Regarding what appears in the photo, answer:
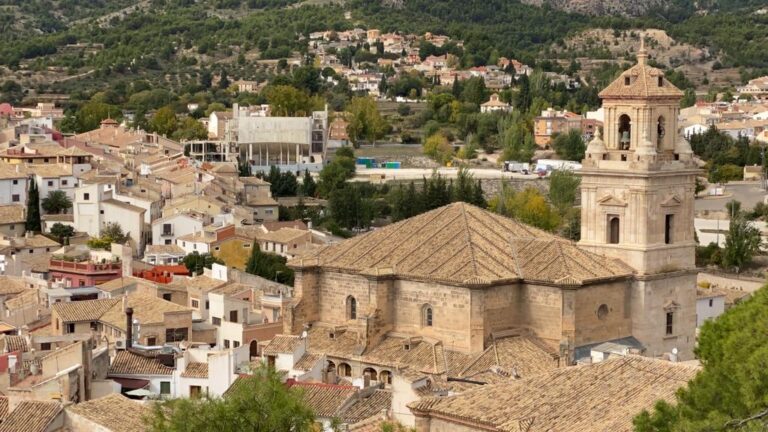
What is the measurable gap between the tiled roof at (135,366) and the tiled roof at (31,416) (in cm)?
572

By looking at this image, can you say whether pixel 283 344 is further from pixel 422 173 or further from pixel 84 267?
pixel 422 173

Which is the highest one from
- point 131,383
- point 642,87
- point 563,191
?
point 642,87

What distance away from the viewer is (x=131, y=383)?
29.4m

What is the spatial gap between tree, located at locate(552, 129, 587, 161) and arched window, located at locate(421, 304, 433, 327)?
5575 centimetres

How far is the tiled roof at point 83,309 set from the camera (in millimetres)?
35719

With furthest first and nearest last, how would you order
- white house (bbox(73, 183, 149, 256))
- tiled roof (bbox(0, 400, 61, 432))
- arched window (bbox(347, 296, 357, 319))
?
white house (bbox(73, 183, 149, 256)) < arched window (bbox(347, 296, 357, 319)) < tiled roof (bbox(0, 400, 61, 432))

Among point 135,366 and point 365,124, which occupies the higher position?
point 365,124

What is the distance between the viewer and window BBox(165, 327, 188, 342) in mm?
35469

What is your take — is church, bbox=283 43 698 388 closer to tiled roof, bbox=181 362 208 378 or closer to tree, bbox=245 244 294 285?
tiled roof, bbox=181 362 208 378

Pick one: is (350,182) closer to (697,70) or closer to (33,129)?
(33,129)

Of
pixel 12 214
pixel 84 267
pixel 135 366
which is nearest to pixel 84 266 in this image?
pixel 84 267

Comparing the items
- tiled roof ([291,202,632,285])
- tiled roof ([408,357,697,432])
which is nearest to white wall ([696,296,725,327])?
tiled roof ([291,202,632,285])

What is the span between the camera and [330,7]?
156 meters

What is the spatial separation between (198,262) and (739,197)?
3339cm
